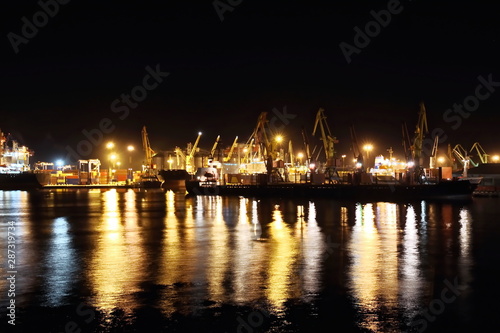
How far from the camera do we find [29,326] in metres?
9.92

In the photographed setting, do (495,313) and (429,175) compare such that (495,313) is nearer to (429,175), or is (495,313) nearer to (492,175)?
(429,175)

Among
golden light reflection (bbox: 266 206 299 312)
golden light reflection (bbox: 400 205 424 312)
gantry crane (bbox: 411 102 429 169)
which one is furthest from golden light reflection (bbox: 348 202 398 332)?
gantry crane (bbox: 411 102 429 169)

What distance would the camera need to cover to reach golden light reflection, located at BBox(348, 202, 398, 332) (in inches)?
436

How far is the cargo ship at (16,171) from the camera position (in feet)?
364

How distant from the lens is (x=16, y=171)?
390 ft

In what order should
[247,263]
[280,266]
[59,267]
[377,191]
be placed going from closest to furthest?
[280,266] < [59,267] < [247,263] < [377,191]

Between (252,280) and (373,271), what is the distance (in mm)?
3322

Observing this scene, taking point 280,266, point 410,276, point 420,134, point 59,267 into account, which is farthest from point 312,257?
point 420,134

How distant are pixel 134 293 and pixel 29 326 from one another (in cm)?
265

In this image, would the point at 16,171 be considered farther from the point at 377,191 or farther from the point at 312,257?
the point at 312,257

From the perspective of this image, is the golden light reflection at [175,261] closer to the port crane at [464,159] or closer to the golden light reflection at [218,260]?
the golden light reflection at [218,260]

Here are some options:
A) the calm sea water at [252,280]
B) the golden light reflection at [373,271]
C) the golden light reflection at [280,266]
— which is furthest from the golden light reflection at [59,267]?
the golden light reflection at [373,271]

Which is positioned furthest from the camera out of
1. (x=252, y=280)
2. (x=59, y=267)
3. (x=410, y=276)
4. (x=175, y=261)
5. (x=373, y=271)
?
(x=175, y=261)

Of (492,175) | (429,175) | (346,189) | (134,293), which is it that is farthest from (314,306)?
(492,175)
